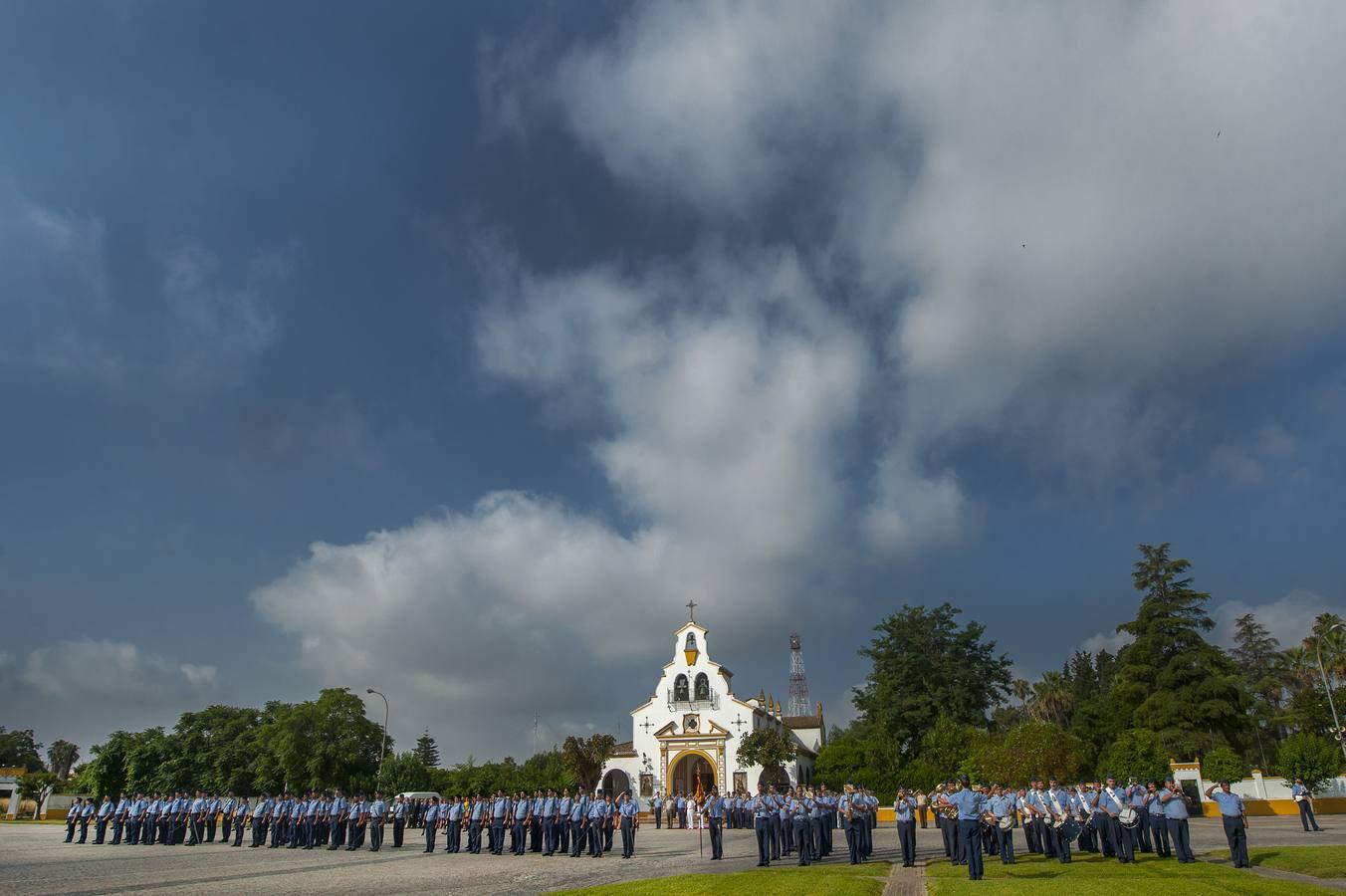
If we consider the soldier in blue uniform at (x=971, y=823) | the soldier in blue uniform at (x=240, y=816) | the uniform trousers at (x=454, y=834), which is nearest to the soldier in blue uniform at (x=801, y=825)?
the soldier in blue uniform at (x=971, y=823)

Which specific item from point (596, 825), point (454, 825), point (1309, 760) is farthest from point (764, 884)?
point (1309, 760)

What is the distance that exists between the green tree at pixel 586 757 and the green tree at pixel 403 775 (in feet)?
35.1

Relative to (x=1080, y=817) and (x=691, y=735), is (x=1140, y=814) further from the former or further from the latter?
(x=691, y=735)

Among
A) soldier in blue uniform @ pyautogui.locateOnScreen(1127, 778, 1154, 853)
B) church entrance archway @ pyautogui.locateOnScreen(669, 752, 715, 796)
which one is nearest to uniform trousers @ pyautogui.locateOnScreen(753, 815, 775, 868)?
soldier in blue uniform @ pyautogui.locateOnScreen(1127, 778, 1154, 853)

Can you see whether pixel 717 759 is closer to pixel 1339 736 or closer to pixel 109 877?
pixel 1339 736

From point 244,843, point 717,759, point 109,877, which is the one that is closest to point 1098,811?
point 109,877

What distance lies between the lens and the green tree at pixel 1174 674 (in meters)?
49.8

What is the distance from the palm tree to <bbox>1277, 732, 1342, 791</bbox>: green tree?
4194 centimetres

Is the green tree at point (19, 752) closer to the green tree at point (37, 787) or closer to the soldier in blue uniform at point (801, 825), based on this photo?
the green tree at point (37, 787)

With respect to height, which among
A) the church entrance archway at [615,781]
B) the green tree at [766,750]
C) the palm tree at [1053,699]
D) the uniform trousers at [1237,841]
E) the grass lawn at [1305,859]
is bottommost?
the grass lawn at [1305,859]

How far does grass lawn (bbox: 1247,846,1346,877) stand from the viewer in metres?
16.6

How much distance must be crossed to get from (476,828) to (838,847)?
1224 cm

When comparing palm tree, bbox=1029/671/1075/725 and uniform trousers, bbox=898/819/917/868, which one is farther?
palm tree, bbox=1029/671/1075/725

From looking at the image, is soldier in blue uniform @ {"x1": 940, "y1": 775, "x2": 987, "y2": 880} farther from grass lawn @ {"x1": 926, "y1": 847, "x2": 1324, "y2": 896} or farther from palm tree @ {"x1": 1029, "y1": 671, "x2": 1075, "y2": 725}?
palm tree @ {"x1": 1029, "y1": 671, "x2": 1075, "y2": 725}
